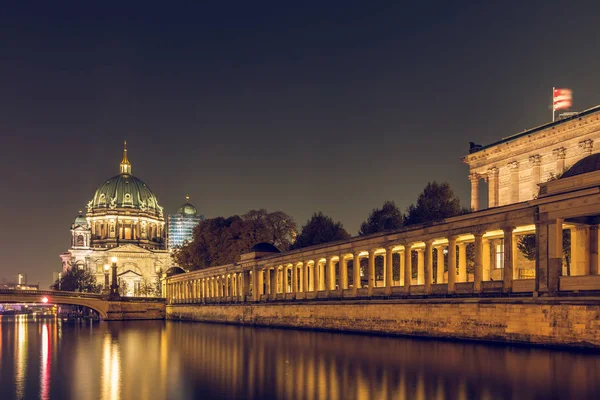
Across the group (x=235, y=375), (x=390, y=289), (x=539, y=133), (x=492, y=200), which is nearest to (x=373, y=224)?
(x=492, y=200)

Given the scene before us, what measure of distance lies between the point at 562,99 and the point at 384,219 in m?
22.6

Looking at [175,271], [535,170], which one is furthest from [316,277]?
[175,271]

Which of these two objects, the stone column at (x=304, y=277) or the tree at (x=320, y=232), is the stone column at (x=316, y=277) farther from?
the tree at (x=320, y=232)

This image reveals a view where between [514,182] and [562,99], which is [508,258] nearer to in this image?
[562,99]

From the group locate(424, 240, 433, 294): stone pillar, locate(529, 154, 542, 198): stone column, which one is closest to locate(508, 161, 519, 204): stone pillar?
locate(529, 154, 542, 198): stone column

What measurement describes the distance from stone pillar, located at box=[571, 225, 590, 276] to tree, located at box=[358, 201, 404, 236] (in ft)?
134

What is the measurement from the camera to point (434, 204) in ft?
242

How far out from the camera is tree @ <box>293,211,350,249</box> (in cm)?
9225

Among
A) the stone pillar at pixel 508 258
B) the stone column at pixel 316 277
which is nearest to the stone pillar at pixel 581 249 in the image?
the stone pillar at pixel 508 258

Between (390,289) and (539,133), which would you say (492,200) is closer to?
(539,133)

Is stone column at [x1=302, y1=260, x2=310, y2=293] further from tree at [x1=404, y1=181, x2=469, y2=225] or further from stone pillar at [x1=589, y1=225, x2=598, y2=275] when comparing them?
stone pillar at [x1=589, y1=225, x2=598, y2=275]

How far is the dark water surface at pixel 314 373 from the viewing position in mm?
21031

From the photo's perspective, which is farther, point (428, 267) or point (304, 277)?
point (304, 277)

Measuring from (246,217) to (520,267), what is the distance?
5815 centimetres
